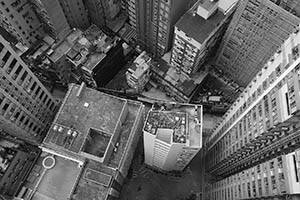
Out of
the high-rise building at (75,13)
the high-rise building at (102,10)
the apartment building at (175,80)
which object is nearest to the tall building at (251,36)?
the apartment building at (175,80)

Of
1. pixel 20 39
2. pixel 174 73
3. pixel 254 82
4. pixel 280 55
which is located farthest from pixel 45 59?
pixel 280 55

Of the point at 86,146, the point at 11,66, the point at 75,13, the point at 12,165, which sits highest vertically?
the point at 75,13

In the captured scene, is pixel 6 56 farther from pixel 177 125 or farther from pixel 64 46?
pixel 64 46

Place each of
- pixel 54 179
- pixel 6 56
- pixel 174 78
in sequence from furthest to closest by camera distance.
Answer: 1. pixel 174 78
2. pixel 54 179
3. pixel 6 56

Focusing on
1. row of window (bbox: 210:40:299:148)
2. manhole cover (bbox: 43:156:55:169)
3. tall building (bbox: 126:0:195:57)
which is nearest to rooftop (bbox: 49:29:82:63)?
tall building (bbox: 126:0:195:57)

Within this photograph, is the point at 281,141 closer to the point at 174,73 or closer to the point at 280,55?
the point at 280,55

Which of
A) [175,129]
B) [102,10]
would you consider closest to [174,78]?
[102,10]
